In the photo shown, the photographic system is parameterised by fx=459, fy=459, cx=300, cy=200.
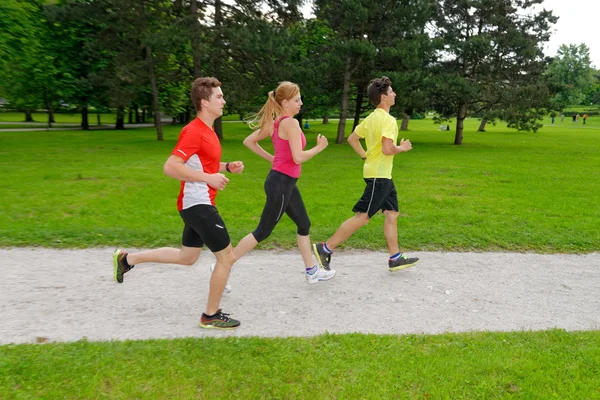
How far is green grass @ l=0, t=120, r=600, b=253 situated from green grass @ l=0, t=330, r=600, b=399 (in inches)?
106

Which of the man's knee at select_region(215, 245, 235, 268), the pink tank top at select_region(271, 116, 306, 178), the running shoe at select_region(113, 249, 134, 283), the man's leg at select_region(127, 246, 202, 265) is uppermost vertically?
the pink tank top at select_region(271, 116, 306, 178)

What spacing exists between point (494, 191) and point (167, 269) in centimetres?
861

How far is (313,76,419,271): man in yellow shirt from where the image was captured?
460 cm

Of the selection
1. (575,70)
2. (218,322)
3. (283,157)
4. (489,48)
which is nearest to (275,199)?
(283,157)

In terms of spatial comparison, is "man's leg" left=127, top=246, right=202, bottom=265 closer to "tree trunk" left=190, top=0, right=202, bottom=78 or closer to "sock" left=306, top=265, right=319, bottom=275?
"sock" left=306, top=265, right=319, bottom=275

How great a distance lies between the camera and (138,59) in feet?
78.3

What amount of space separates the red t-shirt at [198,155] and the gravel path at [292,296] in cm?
104

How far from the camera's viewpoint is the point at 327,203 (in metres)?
9.18

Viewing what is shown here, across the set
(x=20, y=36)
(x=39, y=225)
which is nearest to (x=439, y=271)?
(x=39, y=225)

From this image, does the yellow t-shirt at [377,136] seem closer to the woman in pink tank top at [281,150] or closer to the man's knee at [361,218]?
the man's knee at [361,218]

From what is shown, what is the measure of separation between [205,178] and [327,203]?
6.03 metres

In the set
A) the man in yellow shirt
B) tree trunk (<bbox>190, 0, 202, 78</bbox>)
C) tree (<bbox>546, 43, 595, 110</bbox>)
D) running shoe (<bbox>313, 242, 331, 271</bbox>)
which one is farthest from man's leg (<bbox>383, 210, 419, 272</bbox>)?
tree (<bbox>546, 43, 595, 110</bbox>)

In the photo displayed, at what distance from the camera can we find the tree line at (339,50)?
21.4 meters

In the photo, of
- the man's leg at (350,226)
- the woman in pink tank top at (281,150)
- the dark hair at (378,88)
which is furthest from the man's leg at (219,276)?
the dark hair at (378,88)
